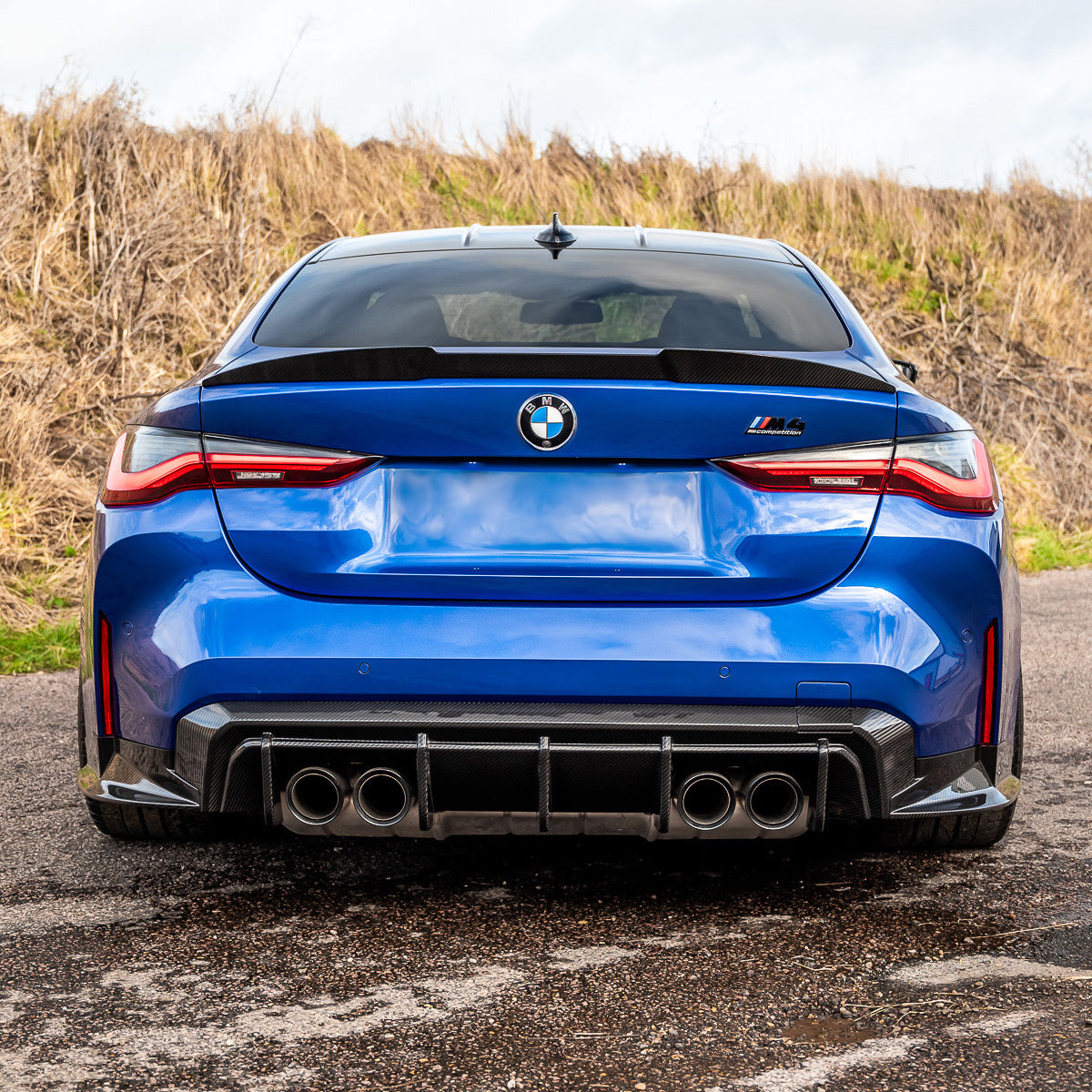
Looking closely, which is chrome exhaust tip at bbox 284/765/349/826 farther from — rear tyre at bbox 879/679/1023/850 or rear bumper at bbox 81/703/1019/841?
rear tyre at bbox 879/679/1023/850

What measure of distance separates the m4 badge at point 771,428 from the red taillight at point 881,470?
0.14 feet

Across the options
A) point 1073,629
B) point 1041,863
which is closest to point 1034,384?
point 1073,629

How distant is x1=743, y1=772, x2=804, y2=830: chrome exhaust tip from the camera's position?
2713 millimetres

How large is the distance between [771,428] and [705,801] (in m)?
0.79

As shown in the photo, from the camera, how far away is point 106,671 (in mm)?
2869

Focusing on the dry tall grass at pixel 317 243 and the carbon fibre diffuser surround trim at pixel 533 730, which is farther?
the dry tall grass at pixel 317 243

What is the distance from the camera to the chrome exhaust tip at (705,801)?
270 centimetres

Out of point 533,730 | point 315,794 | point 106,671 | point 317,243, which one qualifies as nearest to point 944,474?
point 533,730

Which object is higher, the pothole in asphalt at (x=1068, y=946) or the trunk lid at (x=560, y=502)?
the trunk lid at (x=560, y=502)

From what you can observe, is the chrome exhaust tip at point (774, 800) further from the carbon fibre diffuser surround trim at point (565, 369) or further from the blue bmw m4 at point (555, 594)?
the carbon fibre diffuser surround trim at point (565, 369)

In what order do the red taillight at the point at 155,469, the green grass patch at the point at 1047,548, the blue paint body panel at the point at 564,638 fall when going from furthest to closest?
the green grass patch at the point at 1047,548 → the red taillight at the point at 155,469 → the blue paint body panel at the point at 564,638

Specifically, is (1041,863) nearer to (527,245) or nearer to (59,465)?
(527,245)

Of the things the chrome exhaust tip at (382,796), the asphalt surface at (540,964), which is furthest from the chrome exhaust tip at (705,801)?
the chrome exhaust tip at (382,796)

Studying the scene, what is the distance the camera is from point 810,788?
8.98ft
